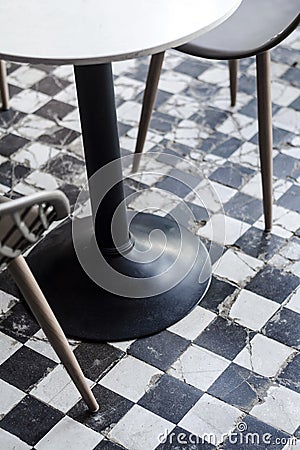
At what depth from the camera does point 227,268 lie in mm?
2502

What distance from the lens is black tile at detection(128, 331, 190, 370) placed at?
7.39ft

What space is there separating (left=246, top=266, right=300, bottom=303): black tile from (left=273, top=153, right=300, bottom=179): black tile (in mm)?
439

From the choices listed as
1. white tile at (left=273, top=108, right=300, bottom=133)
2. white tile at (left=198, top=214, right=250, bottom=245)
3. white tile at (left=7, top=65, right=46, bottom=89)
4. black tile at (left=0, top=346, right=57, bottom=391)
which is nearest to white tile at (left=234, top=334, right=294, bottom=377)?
white tile at (left=198, top=214, right=250, bottom=245)

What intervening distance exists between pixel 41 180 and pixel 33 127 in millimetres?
310

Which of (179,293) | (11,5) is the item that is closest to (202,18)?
(11,5)

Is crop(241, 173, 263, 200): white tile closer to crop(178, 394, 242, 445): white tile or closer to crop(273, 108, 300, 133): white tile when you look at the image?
crop(273, 108, 300, 133): white tile

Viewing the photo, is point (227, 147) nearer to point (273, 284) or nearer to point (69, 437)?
point (273, 284)

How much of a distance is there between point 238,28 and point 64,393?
1.10 m

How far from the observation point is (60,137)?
119 inches

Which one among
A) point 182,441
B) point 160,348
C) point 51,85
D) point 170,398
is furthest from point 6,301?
point 51,85

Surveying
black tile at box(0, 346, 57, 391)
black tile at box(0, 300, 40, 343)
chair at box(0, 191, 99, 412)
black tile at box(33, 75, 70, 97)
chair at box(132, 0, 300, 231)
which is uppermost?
chair at box(0, 191, 99, 412)

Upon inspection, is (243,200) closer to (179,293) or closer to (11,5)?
(179,293)

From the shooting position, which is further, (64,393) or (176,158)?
(176,158)

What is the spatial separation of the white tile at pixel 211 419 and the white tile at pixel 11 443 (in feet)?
1.22
